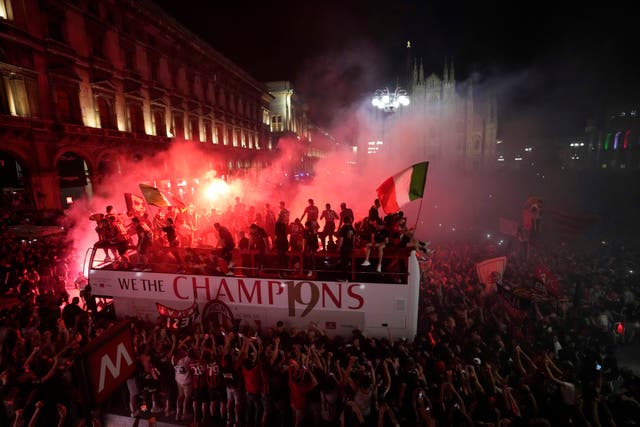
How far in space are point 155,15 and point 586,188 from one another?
59.8m

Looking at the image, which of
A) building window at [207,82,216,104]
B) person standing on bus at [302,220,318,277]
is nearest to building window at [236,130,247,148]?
building window at [207,82,216,104]

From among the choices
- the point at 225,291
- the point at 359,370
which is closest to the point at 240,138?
the point at 225,291

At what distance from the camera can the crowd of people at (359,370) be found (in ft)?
18.1

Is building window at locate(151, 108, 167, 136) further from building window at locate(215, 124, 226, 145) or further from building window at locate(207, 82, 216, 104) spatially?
building window at locate(207, 82, 216, 104)

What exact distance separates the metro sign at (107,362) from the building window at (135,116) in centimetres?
2113


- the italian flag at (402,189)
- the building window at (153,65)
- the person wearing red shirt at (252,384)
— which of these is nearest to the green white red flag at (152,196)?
the person wearing red shirt at (252,384)

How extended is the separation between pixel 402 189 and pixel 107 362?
773 cm

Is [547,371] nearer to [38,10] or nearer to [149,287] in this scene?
[149,287]

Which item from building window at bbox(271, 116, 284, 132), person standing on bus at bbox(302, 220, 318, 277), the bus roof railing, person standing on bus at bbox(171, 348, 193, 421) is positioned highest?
building window at bbox(271, 116, 284, 132)

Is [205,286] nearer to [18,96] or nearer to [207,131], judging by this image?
[18,96]

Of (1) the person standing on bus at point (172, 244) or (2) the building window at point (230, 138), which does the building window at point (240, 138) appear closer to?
(2) the building window at point (230, 138)

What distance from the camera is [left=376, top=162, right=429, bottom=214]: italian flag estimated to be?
344 inches

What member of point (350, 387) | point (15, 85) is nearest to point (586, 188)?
point (350, 387)

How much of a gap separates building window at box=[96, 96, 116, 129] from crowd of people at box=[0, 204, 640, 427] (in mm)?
13590
